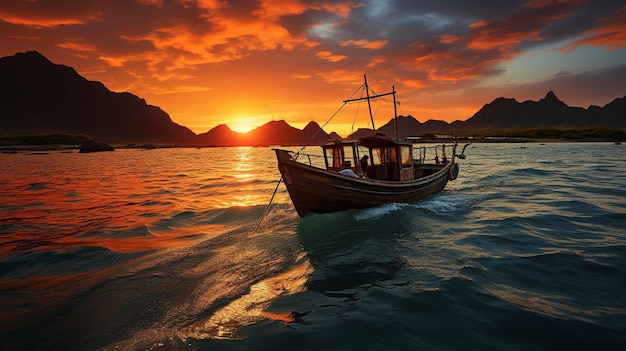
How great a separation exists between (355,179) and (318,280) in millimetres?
7271

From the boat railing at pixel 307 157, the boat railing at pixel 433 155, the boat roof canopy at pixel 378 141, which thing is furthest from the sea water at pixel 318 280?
the boat railing at pixel 433 155

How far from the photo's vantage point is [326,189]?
47.2ft

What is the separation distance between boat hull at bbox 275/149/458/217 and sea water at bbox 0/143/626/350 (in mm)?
714

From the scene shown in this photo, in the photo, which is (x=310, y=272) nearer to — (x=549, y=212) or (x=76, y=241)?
(x=76, y=241)

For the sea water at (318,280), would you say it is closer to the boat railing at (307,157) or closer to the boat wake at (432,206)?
the boat wake at (432,206)

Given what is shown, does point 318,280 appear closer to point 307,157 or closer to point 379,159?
point 379,159

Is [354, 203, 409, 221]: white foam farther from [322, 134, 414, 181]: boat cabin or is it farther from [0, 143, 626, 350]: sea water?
[322, 134, 414, 181]: boat cabin

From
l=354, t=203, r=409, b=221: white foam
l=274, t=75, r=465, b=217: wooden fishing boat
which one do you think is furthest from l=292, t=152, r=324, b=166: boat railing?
l=354, t=203, r=409, b=221: white foam

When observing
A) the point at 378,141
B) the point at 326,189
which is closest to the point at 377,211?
the point at 326,189

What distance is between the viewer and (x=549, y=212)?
1548 cm

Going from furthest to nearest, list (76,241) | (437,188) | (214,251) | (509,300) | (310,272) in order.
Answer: (437,188) < (76,241) < (214,251) < (310,272) < (509,300)

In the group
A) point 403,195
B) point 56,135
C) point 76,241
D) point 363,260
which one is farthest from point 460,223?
point 56,135

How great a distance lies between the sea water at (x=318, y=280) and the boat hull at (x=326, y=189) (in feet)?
2.34

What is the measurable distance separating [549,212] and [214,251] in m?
16.3
